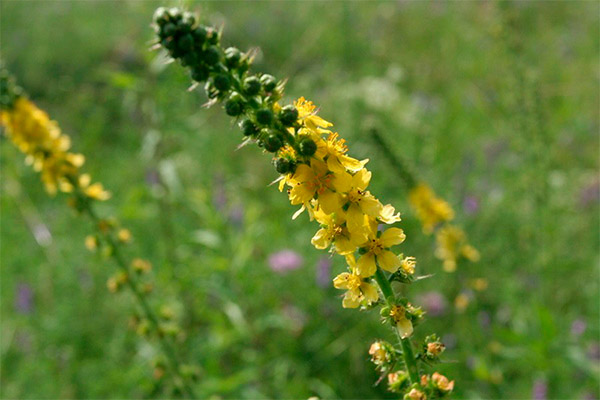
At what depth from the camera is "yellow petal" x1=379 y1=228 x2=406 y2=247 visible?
7.22 ft

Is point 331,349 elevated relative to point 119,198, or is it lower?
lower

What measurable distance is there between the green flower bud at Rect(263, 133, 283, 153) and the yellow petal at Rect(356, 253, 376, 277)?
0.49m

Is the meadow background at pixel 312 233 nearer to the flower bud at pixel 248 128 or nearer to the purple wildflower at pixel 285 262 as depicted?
the purple wildflower at pixel 285 262

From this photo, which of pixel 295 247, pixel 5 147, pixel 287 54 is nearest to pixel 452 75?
pixel 287 54

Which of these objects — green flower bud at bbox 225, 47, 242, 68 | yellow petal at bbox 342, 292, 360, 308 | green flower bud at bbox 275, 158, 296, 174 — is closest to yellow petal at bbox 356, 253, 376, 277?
yellow petal at bbox 342, 292, 360, 308

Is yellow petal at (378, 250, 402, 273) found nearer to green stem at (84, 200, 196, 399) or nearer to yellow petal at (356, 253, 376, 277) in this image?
yellow petal at (356, 253, 376, 277)

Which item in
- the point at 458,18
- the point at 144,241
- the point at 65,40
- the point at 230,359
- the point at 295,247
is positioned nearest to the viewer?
the point at 230,359

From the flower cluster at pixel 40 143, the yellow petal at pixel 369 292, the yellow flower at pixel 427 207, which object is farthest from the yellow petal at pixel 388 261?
the yellow flower at pixel 427 207

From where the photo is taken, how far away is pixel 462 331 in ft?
18.2

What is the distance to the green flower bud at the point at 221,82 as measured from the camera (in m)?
2.06

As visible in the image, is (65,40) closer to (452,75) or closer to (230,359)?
(452,75)

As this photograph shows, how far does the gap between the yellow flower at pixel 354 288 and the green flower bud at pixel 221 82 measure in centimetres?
76

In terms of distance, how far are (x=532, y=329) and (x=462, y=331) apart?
0.61 metres

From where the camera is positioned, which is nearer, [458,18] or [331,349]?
[331,349]
